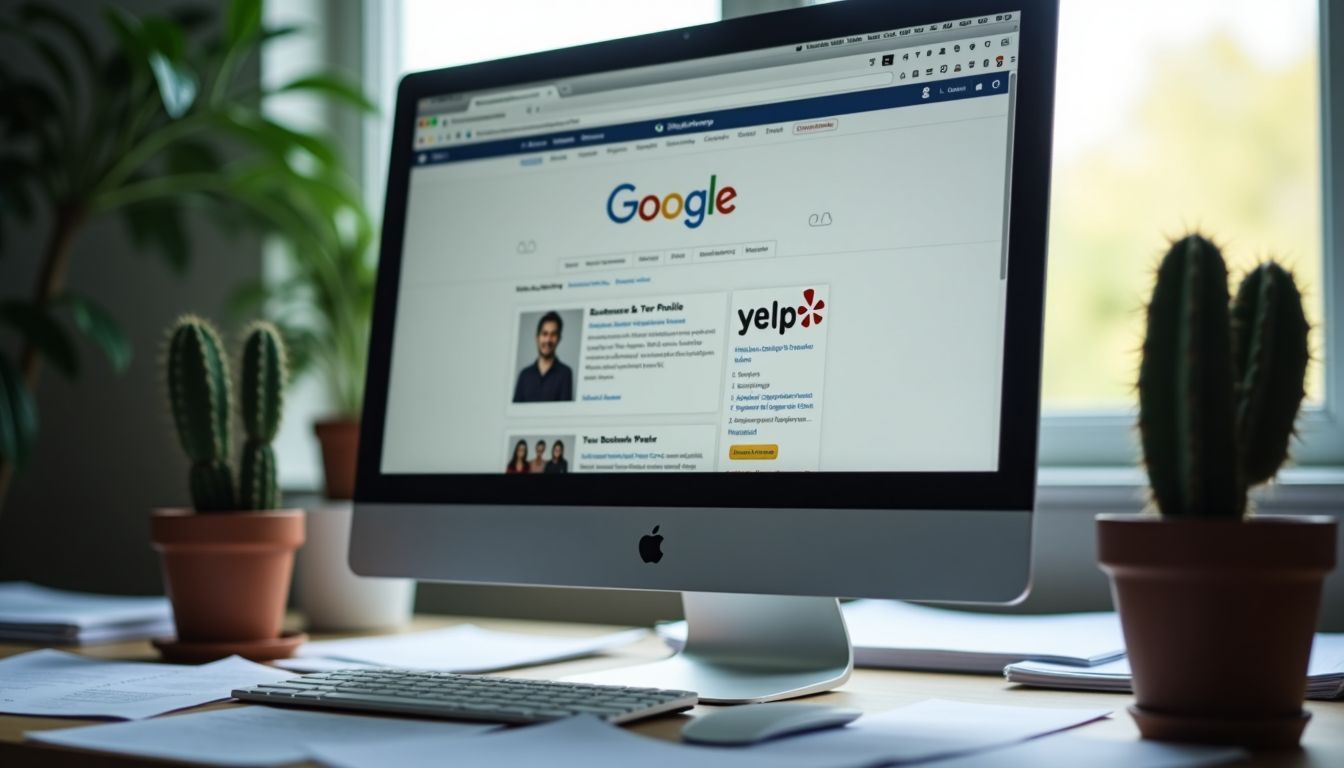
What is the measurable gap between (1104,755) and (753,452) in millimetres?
313

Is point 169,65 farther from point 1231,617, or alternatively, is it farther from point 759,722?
point 1231,617

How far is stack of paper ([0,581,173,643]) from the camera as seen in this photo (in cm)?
117

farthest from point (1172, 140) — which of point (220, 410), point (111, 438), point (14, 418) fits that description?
point (111, 438)

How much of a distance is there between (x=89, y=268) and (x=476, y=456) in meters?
1.27

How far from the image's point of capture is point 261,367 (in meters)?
1.11

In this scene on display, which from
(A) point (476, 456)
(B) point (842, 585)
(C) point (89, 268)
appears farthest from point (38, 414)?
(B) point (842, 585)

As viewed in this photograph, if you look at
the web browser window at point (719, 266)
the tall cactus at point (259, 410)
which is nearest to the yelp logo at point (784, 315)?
the web browser window at point (719, 266)

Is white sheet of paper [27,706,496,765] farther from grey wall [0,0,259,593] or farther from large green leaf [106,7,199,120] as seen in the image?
grey wall [0,0,259,593]

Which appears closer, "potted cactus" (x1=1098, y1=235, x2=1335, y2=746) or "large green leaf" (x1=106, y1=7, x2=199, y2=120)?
"potted cactus" (x1=1098, y1=235, x2=1335, y2=746)

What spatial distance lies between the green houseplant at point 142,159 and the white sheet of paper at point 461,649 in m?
0.64

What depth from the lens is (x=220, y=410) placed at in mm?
1105

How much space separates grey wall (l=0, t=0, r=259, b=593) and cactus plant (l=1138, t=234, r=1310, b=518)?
→ 143 cm

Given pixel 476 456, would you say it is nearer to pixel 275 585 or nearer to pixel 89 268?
→ pixel 275 585

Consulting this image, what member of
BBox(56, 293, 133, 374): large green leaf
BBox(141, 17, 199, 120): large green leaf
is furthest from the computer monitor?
BBox(56, 293, 133, 374): large green leaf
